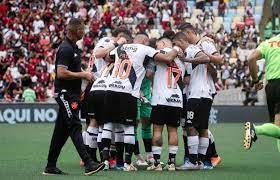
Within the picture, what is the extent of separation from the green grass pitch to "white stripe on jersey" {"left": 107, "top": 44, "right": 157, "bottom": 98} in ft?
4.66

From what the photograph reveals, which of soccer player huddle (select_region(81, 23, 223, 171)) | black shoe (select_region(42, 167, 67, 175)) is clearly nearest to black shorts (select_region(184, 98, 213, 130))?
soccer player huddle (select_region(81, 23, 223, 171))

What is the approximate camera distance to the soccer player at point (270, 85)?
1210cm

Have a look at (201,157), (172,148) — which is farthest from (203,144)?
(172,148)

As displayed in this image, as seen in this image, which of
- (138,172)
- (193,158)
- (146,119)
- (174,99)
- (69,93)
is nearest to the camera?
(69,93)

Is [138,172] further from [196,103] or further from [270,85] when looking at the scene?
[270,85]

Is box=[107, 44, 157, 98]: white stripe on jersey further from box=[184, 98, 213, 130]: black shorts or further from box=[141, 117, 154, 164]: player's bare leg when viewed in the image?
box=[141, 117, 154, 164]: player's bare leg

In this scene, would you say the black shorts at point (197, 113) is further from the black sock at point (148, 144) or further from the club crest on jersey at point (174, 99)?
the black sock at point (148, 144)

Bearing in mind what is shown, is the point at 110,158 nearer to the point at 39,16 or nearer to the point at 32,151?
the point at 32,151

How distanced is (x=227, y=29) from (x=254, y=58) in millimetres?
29170

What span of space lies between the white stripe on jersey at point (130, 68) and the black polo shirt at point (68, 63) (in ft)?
2.82

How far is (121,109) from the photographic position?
13430mm

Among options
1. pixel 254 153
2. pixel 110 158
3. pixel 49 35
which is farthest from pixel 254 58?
pixel 49 35

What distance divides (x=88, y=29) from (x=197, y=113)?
25971 millimetres

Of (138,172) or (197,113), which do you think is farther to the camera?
(197,113)
